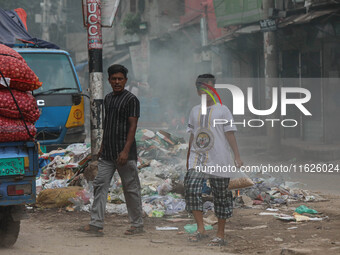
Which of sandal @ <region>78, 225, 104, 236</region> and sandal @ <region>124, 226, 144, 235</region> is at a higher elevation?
sandal @ <region>78, 225, 104, 236</region>

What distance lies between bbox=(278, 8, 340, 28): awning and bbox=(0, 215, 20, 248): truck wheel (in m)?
12.3

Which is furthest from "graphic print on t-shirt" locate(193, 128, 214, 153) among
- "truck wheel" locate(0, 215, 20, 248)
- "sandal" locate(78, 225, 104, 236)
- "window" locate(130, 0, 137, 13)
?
"window" locate(130, 0, 137, 13)

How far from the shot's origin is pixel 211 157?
20.2 feet

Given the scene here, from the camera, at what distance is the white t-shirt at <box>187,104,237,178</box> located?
20.1 ft

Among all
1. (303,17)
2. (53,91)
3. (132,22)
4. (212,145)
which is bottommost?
(212,145)

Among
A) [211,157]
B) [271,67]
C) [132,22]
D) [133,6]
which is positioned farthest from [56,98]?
[133,6]

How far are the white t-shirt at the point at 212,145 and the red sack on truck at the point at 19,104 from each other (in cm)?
158

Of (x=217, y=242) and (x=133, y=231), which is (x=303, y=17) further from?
(x=217, y=242)

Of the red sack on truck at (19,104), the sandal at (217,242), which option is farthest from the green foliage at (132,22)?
the sandal at (217,242)

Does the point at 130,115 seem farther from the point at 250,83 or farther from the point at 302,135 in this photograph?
the point at 250,83

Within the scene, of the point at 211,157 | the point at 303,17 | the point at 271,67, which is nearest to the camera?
the point at 211,157

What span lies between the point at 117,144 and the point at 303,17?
11.7 m

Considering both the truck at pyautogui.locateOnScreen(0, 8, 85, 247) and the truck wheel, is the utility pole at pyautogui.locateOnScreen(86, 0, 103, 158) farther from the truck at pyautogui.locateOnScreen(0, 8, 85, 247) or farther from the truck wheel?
the truck wheel

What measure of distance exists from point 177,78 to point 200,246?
27.5 meters
